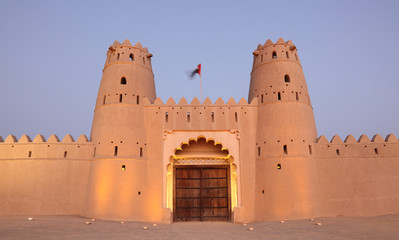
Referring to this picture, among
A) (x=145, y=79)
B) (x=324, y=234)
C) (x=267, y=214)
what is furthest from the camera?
(x=145, y=79)

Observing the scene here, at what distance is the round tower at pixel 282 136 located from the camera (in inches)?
691

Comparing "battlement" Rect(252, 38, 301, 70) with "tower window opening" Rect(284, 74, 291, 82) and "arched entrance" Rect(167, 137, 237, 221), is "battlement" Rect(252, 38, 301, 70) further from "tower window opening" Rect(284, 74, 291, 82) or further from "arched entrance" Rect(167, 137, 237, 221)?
"arched entrance" Rect(167, 137, 237, 221)

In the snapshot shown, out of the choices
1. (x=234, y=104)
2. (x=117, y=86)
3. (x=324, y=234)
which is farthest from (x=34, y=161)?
(x=324, y=234)

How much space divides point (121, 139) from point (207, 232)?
7875mm

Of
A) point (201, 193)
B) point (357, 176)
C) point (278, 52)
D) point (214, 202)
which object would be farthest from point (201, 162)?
point (357, 176)

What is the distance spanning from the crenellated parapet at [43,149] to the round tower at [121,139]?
0.85 metres

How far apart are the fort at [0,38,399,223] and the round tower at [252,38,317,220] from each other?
60 millimetres

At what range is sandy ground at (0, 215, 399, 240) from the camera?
11.9 m

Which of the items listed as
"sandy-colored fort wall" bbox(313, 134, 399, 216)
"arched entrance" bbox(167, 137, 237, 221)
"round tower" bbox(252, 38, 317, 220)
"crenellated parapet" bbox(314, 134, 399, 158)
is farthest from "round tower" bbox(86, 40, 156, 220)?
"crenellated parapet" bbox(314, 134, 399, 158)

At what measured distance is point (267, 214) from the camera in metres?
17.7

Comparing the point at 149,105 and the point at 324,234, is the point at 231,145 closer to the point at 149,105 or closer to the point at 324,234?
the point at 149,105

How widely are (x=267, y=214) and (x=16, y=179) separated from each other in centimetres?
1504

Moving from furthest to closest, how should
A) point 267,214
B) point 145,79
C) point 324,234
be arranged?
point 145,79 → point 267,214 → point 324,234

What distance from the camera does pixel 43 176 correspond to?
18.1 metres
